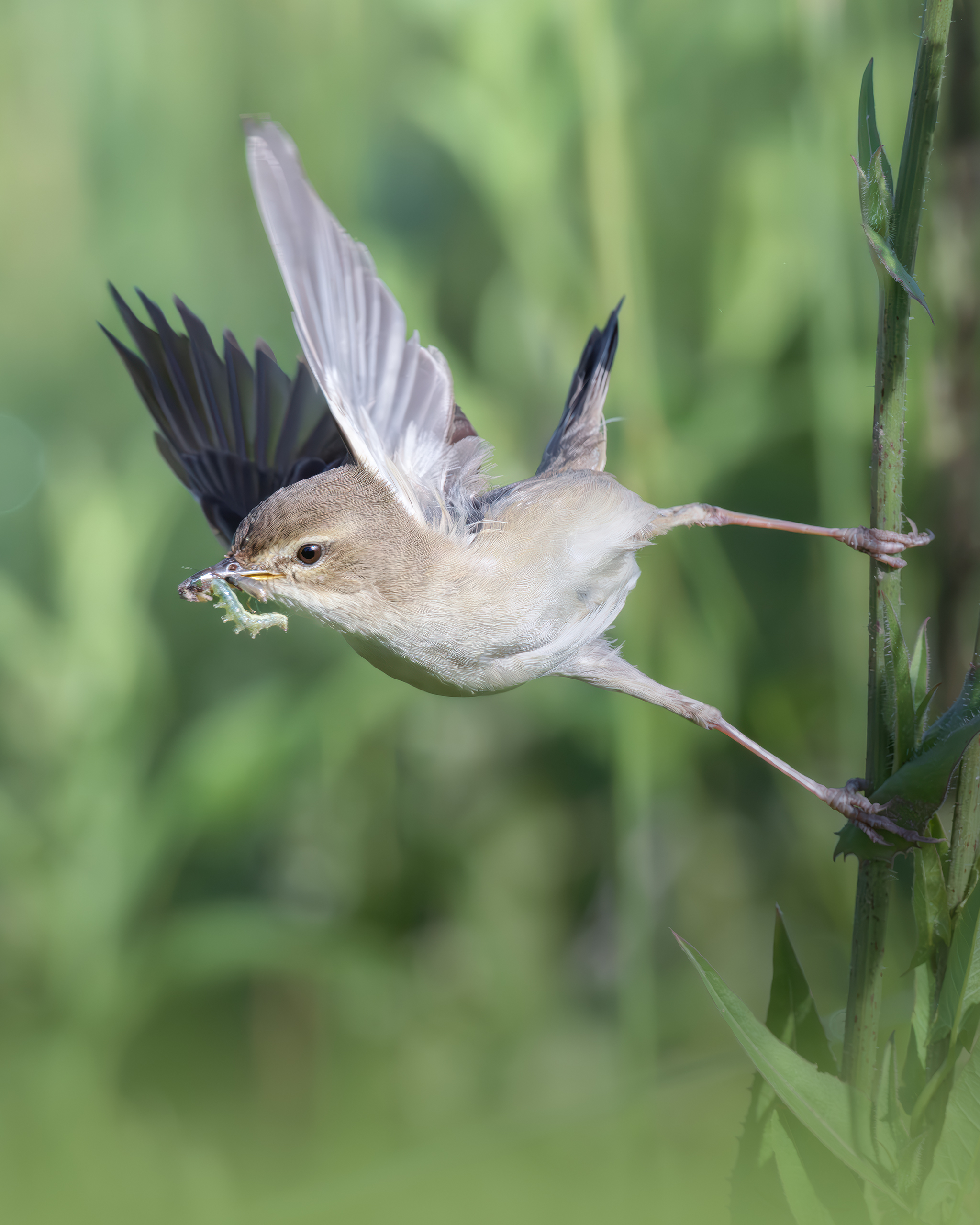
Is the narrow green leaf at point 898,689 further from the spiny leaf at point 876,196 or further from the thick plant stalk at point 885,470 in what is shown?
the spiny leaf at point 876,196

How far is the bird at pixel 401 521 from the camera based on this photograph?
69cm

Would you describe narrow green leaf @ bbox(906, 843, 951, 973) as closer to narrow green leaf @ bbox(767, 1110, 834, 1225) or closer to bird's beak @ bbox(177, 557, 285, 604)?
narrow green leaf @ bbox(767, 1110, 834, 1225)

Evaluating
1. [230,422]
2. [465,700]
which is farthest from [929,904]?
[465,700]

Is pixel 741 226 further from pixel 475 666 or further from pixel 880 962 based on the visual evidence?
pixel 880 962

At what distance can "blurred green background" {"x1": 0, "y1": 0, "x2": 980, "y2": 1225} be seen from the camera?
1.25 m

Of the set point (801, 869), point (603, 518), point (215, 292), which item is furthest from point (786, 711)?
point (215, 292)

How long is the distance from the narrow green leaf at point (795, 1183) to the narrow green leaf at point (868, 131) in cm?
53

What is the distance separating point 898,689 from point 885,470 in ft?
0.40

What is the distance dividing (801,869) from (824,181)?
3.29ft

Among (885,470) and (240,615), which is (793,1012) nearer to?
(885,470)

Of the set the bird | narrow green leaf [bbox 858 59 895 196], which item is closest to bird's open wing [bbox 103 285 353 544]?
the bird

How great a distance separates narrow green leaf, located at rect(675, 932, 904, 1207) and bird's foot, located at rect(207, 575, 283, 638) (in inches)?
16.2

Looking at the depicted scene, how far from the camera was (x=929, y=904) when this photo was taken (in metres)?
0.55

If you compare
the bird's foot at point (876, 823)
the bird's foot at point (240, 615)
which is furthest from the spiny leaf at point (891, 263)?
the bird's foot at point (240, 615)
